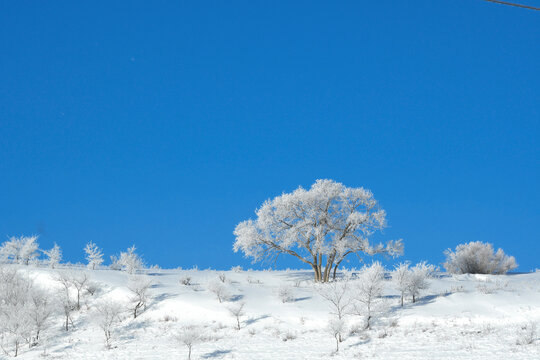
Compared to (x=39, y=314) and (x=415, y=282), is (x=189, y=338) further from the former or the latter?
(x=415, y=282)

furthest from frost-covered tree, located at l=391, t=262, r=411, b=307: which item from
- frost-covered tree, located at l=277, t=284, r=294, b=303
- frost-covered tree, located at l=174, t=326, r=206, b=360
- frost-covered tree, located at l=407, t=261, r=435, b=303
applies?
frost-covered tree, located at l=174, t=326, r=206, b=360

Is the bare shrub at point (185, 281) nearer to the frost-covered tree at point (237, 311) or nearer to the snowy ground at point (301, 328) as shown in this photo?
the snowy ground at point (301, 328)

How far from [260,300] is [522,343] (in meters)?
Result: 14.3

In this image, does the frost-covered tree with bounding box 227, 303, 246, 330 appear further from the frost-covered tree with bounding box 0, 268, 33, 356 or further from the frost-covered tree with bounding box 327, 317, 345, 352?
the frost-covered tree with bounding box 0, 268, 33, 356

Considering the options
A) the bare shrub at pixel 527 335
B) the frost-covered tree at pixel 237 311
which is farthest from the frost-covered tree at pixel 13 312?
the bare shrub at pixel 527 335

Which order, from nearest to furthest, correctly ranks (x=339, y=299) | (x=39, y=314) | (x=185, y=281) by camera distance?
(x=339, y=299)
(x=39, y=314)
(x=185, y=281)

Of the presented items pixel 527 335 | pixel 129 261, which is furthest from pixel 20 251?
pixel 527 335

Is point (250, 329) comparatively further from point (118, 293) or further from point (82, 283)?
point (82, 283)

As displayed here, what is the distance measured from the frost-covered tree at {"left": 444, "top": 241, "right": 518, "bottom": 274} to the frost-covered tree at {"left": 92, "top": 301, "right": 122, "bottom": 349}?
31.8m

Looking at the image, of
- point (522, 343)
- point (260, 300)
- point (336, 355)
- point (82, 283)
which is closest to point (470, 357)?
point (522, 343)

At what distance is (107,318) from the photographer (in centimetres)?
2539

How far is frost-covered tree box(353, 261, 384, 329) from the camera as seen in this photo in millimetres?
24719

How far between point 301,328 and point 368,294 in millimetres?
3812

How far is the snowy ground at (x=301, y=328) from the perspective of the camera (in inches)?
818
